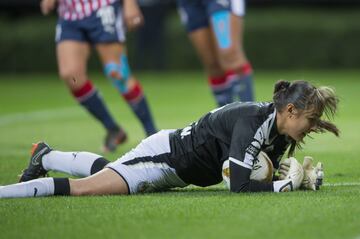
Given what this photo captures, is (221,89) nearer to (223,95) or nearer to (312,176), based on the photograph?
(223,95)

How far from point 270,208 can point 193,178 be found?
104 centimetres

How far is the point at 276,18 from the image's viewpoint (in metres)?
24.9

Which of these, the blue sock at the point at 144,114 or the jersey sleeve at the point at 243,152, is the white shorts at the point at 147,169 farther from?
the blue sock at the point at 144,114

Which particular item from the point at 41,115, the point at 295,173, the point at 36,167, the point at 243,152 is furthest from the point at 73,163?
the point at 41,115

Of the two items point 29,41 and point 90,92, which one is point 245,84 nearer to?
point 90,92

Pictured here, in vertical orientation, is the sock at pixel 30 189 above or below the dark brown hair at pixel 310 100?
below

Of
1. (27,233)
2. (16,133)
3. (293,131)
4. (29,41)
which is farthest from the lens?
(29,41)

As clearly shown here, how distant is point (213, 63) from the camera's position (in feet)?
36.3

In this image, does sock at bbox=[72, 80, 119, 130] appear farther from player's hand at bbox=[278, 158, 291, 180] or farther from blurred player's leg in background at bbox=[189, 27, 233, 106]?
player's hand at bbox=[278, 158, 291, 180]

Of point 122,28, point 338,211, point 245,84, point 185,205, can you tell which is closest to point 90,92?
point 122,28

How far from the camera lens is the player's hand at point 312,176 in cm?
700

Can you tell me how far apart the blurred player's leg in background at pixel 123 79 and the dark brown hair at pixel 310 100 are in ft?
12.4

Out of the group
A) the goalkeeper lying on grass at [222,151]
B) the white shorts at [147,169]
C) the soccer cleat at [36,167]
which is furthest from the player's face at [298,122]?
the soccer cleat at [36,167]

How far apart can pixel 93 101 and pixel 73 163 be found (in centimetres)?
300
